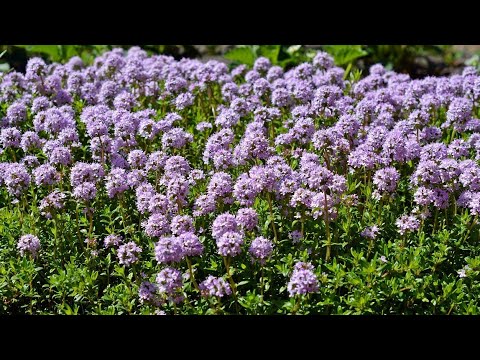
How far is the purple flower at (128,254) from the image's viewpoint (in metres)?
4.20

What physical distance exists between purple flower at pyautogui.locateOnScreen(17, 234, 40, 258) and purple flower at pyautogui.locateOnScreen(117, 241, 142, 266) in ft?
2.25

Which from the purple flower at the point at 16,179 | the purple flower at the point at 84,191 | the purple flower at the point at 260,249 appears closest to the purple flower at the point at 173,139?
the purple flower at the point at 84,191

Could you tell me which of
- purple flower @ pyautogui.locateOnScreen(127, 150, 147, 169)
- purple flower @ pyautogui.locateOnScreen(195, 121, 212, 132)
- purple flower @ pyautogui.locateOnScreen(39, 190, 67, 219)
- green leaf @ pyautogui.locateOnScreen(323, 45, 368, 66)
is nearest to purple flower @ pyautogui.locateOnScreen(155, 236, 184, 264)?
purple flower @ pyautogui.locateOnScreen(39, 190, 67, 219)

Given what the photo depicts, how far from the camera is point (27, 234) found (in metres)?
4.73

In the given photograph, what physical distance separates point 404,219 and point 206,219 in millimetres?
1371

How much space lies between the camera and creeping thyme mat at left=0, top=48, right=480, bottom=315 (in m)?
4.16

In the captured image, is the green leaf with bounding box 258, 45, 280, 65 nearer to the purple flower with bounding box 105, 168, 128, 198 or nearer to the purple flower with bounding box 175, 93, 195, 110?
the purple flower with bounding box 175, 93, 195, 110

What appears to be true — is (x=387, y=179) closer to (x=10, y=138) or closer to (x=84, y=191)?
(x=84, y=191)
